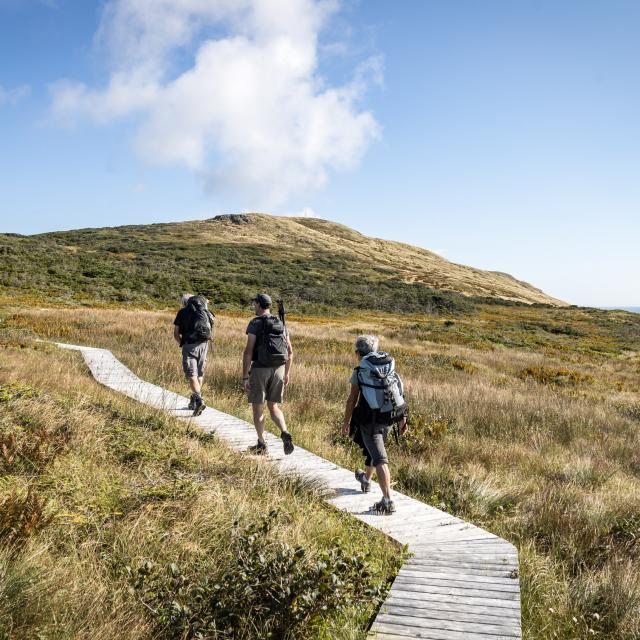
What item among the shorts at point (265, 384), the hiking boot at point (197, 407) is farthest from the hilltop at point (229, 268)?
the shorts at point (265, 384)

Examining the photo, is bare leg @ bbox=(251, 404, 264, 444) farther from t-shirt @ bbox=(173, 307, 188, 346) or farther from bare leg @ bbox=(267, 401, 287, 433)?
t-shirt @ bbox=(173, 307, 188, 346)

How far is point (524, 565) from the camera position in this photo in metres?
4.12

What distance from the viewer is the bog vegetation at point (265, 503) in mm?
3094

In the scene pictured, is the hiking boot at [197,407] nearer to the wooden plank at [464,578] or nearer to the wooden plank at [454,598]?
the wooden plank at [464,578]

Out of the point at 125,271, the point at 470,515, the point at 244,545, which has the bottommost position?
the point at 470,515

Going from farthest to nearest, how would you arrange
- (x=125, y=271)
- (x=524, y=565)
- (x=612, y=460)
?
(x=125, y=271)
(x=612, y=460)
(x=524, y=565)

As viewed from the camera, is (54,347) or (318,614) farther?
(54,347)

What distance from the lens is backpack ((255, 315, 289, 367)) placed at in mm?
6352

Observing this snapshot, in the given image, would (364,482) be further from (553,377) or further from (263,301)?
(553,377)

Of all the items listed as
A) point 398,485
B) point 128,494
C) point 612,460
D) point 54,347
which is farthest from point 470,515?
point 54,347

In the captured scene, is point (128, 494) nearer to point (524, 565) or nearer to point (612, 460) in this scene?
point (524, 565)

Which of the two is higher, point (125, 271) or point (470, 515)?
point (125, 271)

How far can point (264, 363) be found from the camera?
20.9 feet

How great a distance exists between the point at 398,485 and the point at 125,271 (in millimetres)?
44597
